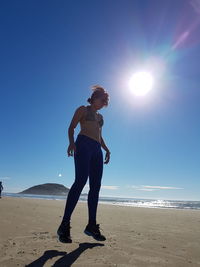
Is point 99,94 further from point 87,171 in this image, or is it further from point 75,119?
point 87,171

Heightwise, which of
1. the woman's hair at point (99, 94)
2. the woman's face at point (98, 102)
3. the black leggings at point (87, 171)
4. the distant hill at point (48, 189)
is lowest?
the black leggings at point (87, 171)

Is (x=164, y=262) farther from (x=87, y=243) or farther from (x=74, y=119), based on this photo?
(x=74, y=119)

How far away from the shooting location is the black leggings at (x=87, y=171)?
11.8ft

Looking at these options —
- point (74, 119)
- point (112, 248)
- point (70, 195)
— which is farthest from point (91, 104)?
point (112, 248)

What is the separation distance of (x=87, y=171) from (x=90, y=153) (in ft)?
0.91

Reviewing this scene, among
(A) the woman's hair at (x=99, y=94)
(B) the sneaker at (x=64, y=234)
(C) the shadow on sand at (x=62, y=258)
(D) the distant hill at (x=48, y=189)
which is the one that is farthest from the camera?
(D) the distant hill at (x=48, y=189)

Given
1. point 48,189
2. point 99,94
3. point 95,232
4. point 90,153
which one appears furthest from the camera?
point 48,189

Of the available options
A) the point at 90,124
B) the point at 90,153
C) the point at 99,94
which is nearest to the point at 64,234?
the point at 90,153

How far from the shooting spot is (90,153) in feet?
12.8

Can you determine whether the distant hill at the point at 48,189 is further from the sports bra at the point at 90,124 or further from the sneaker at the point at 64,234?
the sneaker at the point at 64,234

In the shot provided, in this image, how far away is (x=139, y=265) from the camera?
2498mm

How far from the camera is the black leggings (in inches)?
142

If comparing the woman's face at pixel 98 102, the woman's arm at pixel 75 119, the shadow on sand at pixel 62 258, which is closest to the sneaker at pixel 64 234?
the shadow on sand at pixel 62 258

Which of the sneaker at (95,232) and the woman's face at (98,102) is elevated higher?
the woman's face at (98,102)
